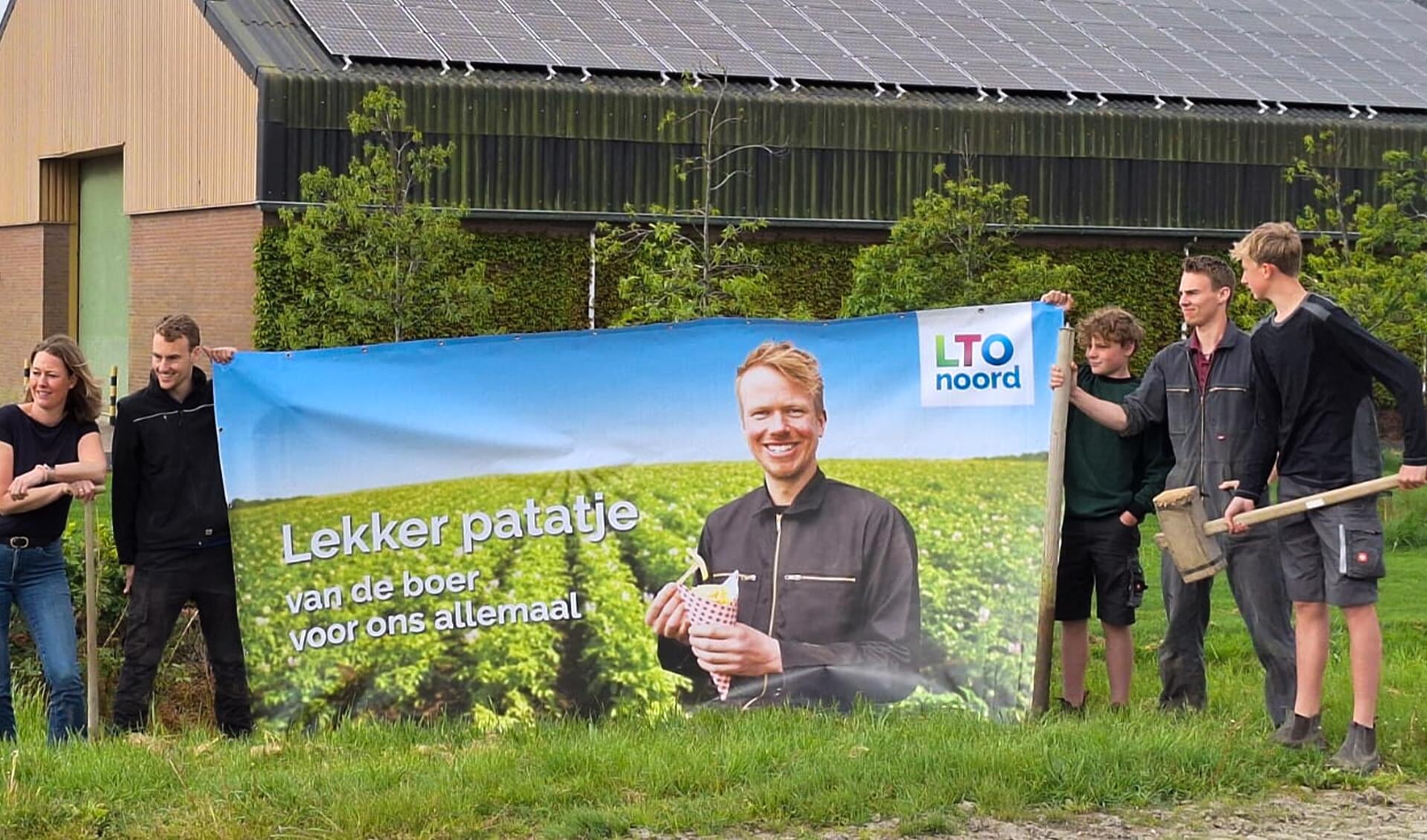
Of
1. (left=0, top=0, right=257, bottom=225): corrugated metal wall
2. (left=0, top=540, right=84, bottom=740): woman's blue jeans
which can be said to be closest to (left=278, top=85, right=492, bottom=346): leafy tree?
(left=0, top=0, right=257, bottom=225): corrugated metal wall

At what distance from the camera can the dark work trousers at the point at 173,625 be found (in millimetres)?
8078

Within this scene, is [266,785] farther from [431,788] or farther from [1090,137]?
[1090,137]

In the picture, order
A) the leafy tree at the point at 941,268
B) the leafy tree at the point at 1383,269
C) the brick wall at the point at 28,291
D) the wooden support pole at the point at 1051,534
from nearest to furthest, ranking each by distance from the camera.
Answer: the wooden support pole at the point at 1051,534 → the leafy tree at the point at 941,268 → the leafy tree at the point at 1383,269 → the brick wall at the point at 28,291

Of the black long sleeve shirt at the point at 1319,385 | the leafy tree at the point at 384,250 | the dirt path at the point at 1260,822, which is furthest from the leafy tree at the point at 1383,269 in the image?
the dirt path at the point at 1260,822

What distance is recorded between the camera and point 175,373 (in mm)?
8062

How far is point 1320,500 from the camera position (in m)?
7.35

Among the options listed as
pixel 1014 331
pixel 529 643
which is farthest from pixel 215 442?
pixel 1014 331

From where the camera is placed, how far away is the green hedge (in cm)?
2853

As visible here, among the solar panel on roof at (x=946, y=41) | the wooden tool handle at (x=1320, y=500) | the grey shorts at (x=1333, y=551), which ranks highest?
the solar panel on roof at (x=946, y=41)

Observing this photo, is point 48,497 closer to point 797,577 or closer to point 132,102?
point 797,577

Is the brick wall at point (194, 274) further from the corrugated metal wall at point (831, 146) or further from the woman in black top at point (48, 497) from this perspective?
the woman in black top at point (48, 497)

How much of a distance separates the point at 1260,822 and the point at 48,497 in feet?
15.2

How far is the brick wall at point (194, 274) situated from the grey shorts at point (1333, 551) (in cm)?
2304

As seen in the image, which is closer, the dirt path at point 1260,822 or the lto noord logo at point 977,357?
the dirt path at point 1260,822
